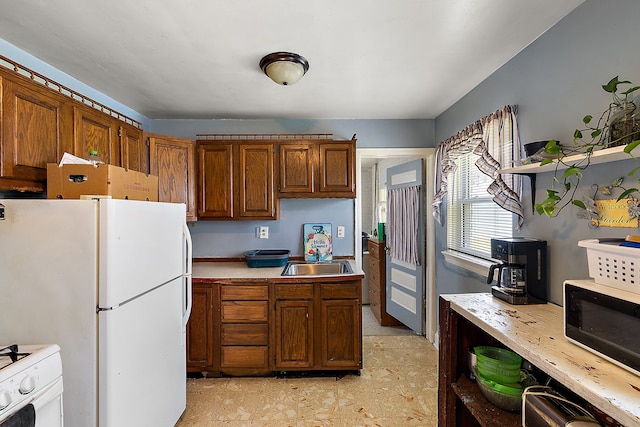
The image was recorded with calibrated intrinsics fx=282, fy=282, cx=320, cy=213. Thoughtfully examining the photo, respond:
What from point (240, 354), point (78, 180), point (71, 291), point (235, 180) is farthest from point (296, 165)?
point (71, 291)

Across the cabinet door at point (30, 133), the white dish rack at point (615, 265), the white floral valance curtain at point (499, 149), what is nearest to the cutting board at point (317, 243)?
the white floral valance curtain at point (499, 149)

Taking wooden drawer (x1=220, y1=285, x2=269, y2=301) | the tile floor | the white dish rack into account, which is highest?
the white dish rack

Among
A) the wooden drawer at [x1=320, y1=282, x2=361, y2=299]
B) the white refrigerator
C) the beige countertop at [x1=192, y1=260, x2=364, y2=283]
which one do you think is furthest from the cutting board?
the white refrigerator

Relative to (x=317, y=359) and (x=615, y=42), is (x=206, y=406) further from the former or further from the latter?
(x=615, y=42)

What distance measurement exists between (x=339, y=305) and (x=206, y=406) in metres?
1.25

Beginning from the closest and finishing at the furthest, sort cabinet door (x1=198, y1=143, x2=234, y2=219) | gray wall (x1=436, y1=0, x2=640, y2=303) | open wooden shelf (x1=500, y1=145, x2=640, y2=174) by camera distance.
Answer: open wooden shelf (x1=500, y1=145, x2=640, y2=174), gray wall (x1=436, y1=0, x2=640, y2=303), cabinet door (x1=198, y1=143, x2=234, y2=219)

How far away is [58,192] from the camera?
1551mm

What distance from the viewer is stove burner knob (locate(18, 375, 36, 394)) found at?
950mm

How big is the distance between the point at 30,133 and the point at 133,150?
905 mm

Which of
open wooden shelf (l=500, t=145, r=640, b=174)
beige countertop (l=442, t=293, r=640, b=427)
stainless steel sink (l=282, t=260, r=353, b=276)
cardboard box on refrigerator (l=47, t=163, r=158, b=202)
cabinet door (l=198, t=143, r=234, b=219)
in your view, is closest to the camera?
beige countertop (l=442, t=293, r=640, b=427)

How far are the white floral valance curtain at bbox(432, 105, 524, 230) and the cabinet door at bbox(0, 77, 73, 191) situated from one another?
2.70m

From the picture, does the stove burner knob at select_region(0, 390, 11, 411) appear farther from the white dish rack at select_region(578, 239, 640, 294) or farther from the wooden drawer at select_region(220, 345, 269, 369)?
the white dish rack at select_region(578, 239, 640, 294)

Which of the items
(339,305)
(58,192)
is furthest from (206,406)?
(58,192)

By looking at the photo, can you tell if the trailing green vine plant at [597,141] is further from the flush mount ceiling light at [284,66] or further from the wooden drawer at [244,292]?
the wooden drawer at [244,292]
